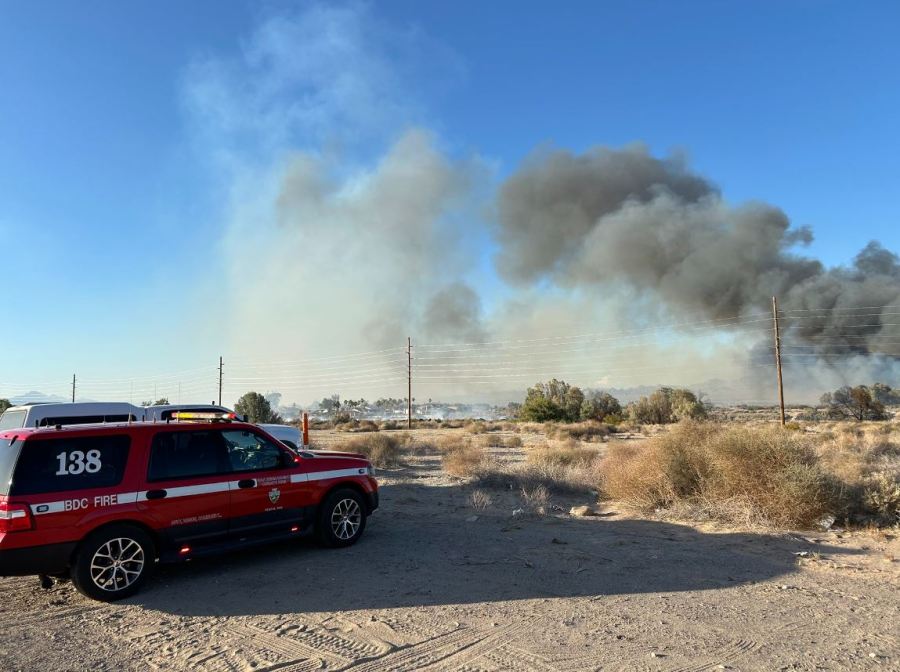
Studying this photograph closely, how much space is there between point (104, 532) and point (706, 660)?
505 cm

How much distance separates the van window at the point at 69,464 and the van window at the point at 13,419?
16.9 ft

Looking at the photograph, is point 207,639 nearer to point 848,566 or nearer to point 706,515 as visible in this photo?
point 848,566

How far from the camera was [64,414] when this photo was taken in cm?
1059

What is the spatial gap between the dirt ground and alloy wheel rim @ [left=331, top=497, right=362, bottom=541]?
11.2 inches

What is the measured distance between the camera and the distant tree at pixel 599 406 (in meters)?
53.1

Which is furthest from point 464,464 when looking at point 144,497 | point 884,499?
point 144,497

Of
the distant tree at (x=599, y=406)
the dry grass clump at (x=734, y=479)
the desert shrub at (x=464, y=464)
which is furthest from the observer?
the distant tree at (x=599, y=406)

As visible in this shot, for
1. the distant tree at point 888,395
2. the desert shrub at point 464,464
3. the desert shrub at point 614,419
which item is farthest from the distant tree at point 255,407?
the distant tree at point 888,395

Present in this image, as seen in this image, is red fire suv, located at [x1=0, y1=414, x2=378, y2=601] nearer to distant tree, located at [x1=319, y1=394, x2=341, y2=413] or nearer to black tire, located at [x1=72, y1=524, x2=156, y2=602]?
black tire, located at [x1=72, y1=524, x2=156, y2=602]

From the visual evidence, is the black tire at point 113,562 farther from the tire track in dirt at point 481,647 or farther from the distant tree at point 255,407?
the distant tree at point 255,407

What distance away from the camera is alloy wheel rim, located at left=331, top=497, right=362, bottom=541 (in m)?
7.77

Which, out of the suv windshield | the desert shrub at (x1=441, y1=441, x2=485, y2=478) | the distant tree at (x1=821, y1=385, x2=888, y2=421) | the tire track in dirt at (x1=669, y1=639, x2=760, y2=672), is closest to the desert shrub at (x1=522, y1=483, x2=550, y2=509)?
the desert shrub at (x1=441, y1=441, x2=485, y2=478)

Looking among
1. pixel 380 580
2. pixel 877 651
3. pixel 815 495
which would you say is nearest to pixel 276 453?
pixel 380 580

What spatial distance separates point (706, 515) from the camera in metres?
9.67
